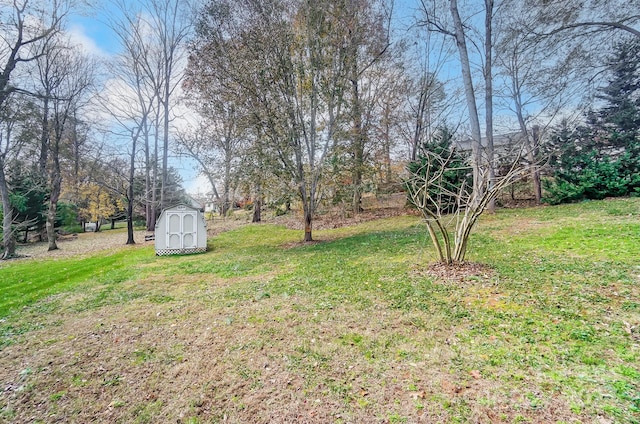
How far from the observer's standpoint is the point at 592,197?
10.6 meters

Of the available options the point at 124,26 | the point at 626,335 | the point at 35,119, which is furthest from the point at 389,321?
the point at 124,26

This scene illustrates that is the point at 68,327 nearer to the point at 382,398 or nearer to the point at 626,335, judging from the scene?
the point at 382,398

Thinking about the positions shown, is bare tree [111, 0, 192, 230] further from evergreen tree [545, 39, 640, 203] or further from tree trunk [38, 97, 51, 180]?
evergreen tree [545, 39, 640, 203]

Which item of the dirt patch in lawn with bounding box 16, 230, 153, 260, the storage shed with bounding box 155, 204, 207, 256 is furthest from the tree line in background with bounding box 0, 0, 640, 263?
the storage shed with bounding box 155, 204, 207, 256

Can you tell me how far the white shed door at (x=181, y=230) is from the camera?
387 inches

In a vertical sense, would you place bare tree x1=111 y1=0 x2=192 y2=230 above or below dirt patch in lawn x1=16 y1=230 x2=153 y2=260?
above

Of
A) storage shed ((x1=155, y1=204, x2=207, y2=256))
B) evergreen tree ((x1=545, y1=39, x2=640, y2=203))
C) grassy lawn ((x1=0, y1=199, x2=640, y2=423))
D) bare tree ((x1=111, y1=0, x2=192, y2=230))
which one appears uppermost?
bare tree ((x1=111, y1=0, x2=192, y2=230))

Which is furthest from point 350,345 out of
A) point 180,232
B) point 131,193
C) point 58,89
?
point 58,89

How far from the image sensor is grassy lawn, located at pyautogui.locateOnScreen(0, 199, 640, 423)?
6.57 ft

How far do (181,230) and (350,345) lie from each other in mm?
8958

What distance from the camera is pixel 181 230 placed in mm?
9906

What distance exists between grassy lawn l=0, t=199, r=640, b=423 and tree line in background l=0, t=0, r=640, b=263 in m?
1.50

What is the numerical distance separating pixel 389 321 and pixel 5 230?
49.0 ft

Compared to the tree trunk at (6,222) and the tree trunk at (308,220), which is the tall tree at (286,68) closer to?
the tree trunk at (308,220)
